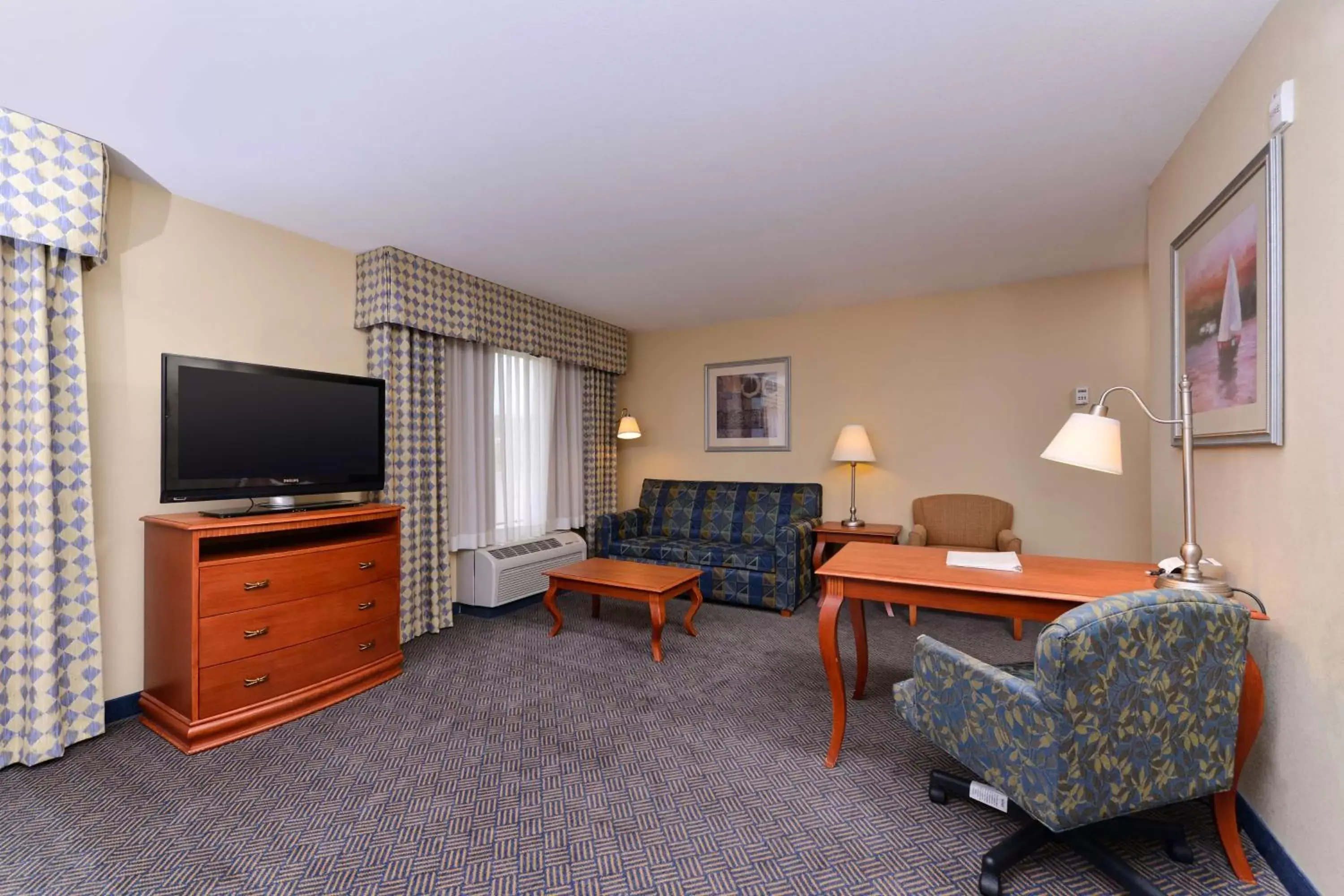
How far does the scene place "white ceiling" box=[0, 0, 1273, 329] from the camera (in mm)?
1601

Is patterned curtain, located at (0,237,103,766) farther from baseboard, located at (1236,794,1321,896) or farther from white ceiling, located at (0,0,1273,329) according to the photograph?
baseboard, located at (1236,794,1321,896)

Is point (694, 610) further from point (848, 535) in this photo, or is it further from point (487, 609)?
point (487, 609)

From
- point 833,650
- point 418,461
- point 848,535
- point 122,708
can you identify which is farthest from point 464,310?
point 848,535

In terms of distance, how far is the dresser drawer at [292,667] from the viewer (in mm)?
2289

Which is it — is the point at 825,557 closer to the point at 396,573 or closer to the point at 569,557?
the point at 569,557

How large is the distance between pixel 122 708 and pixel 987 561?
12.6 feet

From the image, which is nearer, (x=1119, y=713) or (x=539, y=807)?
(x=1119, y=713)

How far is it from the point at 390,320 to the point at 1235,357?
393 cm

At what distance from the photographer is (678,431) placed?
18.3 feet

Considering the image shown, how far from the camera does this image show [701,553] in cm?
438

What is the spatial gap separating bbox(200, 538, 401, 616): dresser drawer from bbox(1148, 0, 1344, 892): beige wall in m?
3.52

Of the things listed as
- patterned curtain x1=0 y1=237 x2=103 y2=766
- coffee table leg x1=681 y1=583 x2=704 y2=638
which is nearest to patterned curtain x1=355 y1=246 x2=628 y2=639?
patterned curtain x1=0 y1=237 x2=103 y2=766

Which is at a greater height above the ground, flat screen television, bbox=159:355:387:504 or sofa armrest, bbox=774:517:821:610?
flat screen television, bbox=159:355:387:504

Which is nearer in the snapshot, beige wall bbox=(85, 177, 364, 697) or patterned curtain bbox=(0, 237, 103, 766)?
patterned curtain bbox=(0, 237, 103, 766)
